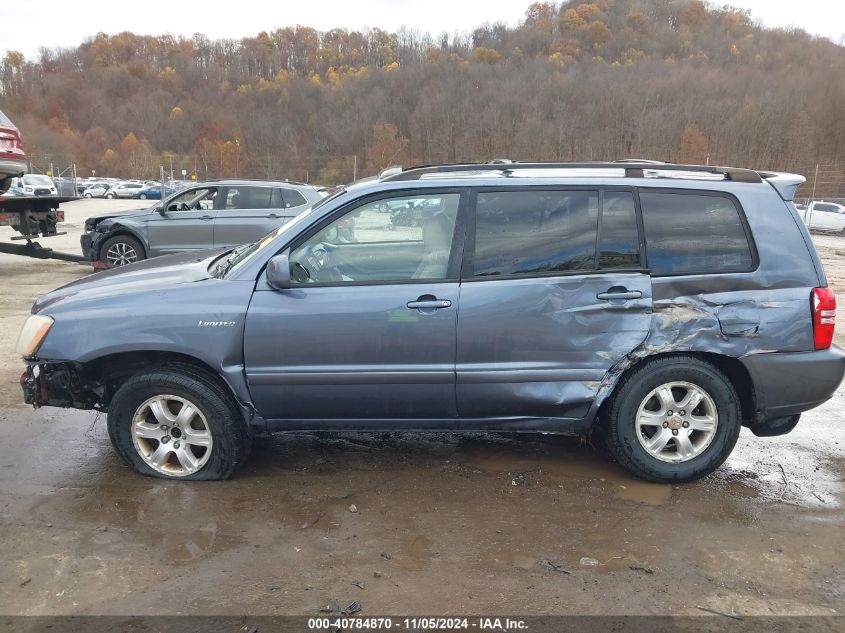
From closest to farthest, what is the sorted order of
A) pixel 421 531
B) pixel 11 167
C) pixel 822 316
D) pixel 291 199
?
pixel 421 531
pixel 822 316
pixel 11 167
pixel 291 199

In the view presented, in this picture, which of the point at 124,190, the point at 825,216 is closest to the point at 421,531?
the point at 825,216

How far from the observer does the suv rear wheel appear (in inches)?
151

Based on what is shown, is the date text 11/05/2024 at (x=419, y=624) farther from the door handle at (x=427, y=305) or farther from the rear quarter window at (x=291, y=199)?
the rear quarter window at (x=291, y=199)

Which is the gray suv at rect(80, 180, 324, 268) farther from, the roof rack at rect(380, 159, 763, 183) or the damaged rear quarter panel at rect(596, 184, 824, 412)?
A: the damaged rear quarter panel at rect(596, 184, 824, 412)

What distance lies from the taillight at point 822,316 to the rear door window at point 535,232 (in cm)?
126

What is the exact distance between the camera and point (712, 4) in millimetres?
120562

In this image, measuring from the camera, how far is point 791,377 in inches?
150

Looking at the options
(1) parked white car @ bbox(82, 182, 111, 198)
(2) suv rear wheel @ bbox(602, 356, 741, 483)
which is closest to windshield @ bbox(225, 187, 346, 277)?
(2) suv rear wheel @ bbox(602, 356, 741, 483)

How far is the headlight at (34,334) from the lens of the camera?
384 cm

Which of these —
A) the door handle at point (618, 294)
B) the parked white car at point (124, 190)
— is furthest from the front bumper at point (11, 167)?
the parked white car at point (124, 190)

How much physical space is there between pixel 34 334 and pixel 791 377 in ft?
14.1

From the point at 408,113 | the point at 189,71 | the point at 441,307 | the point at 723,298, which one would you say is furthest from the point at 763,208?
the point at 189,71

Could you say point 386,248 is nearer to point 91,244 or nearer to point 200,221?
point 200,221

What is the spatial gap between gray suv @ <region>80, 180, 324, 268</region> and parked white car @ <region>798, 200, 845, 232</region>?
21.9 meters
